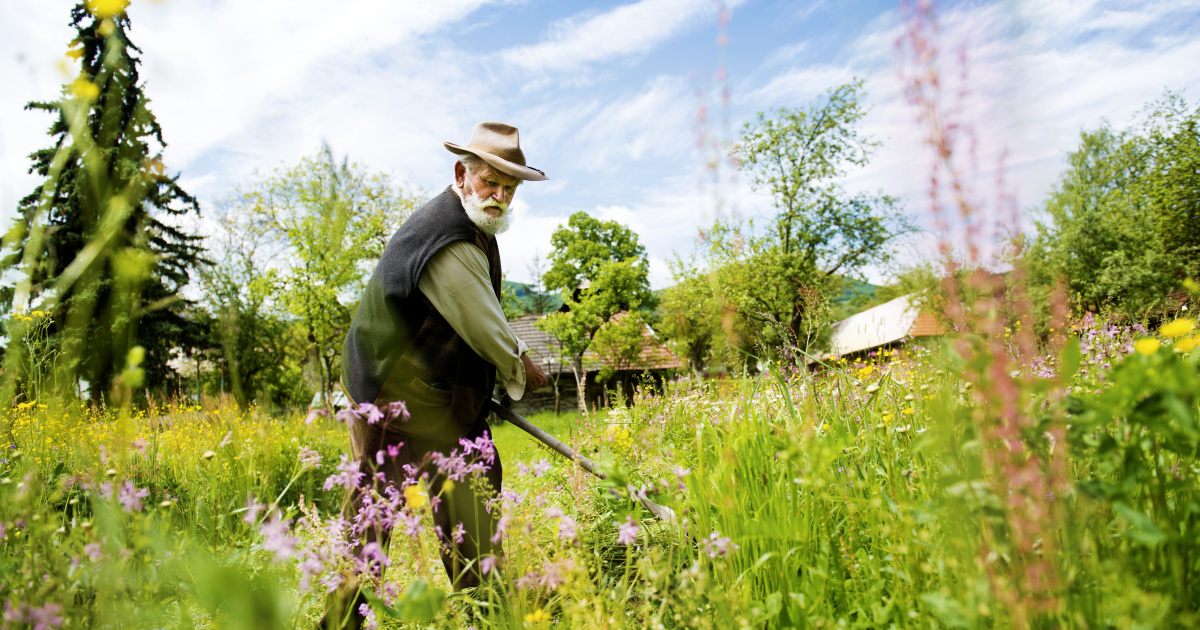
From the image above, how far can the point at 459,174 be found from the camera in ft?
9.41

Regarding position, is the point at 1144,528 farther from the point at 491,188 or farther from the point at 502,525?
the point at 491,188

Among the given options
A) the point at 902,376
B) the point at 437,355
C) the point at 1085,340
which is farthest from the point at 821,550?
the point at 1085,340

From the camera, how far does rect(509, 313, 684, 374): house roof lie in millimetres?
26141

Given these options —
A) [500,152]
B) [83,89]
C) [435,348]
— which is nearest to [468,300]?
[435,348]

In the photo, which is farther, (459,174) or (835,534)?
(459,174)

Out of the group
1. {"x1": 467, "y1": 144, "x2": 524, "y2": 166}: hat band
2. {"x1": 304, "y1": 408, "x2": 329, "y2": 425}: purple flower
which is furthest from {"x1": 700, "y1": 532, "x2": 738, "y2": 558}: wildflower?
{"x1": 467, "y1": 144, "x2": 524, "y2": 166}: hat band

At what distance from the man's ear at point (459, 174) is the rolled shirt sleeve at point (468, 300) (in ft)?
1.63

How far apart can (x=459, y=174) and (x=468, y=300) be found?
806mm

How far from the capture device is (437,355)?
8.16ft

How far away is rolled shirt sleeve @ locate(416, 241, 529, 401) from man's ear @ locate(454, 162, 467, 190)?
0.50 meters

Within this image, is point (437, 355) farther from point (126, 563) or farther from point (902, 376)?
point (902, 376)

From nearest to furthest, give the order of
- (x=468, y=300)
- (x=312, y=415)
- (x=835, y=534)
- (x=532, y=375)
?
(x=312, y=415)
(x=835, y=534)
(x=468, y=300)
(x=532, y=375)

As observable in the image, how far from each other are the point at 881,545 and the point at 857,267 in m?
27.1

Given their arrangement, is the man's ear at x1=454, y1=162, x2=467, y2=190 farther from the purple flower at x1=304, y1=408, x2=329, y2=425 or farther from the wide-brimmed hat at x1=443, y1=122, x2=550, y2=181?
the purple flower at x1=304, y1=408, x2=329, y2=425
